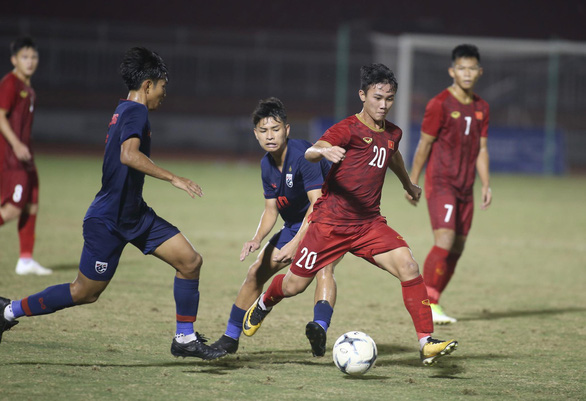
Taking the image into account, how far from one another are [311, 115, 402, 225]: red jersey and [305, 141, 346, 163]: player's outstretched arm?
334 millimetres

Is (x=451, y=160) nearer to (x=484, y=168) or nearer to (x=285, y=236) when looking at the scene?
(x=484, y=168)

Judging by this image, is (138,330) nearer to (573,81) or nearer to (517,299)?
(517,299)

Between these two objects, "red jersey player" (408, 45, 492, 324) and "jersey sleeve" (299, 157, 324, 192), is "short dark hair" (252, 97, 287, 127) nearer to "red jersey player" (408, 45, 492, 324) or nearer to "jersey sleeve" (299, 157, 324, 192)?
"jersey sleeve" (299, 157, 324, 192)

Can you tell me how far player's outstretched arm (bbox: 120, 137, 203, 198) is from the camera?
15.1 ft

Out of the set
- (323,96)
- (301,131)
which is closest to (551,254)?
(301,131)

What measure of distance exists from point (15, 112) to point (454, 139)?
449cm

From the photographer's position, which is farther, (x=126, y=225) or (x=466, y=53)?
(x=466, y=53)

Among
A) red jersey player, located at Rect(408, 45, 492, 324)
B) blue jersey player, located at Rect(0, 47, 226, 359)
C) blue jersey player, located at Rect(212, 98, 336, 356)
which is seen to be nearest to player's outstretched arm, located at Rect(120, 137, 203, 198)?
blue jersey player, located at Rect(0, 47, 226, 359)

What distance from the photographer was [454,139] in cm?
708

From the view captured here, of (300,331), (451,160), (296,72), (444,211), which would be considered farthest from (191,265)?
(296,72)

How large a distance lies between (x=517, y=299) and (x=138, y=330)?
3.91 meters

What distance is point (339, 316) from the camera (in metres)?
6.80

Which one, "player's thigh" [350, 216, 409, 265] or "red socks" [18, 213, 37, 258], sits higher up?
"player's thigh" [350, 216, 409, 265]

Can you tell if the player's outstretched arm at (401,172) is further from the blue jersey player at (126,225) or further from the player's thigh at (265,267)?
the blue jersey player at (126,225)
